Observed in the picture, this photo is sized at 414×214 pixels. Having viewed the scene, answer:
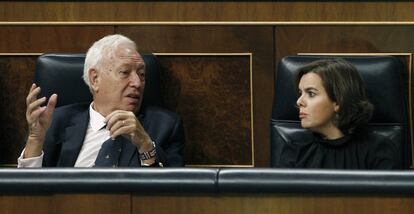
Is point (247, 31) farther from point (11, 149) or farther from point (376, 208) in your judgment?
point (376, 208)

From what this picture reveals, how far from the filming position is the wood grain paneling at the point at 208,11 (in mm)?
2195

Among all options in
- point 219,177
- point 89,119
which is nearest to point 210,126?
point 89,119

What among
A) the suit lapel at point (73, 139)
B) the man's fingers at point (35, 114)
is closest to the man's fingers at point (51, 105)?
the man's fingers at point (35, 114)

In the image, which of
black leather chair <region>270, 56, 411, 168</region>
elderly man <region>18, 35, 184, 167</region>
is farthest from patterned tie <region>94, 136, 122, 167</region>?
black leather chair <region>270, 56, 411, 168</region>

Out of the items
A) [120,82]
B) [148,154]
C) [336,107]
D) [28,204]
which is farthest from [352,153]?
[28,204]

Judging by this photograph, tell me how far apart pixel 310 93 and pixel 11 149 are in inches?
32.6

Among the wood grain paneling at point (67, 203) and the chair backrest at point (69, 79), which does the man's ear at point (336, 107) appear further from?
the wood grain paneling at point (67, 203)

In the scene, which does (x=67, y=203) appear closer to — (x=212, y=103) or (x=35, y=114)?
(x=35, y=114)

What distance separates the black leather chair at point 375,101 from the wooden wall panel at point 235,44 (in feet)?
0.93

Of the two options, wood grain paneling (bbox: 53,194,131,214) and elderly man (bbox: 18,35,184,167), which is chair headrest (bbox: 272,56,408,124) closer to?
elderly man (bbox: 18,35,184,167)

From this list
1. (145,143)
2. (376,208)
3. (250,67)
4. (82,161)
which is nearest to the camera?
(376,208)

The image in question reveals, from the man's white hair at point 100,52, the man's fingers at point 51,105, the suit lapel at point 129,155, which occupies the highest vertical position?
the man's white hair at point 100,52

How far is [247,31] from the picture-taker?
220 cm

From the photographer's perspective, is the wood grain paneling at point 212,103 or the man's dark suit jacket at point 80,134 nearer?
the man's dark suit jacket at point 80,134
